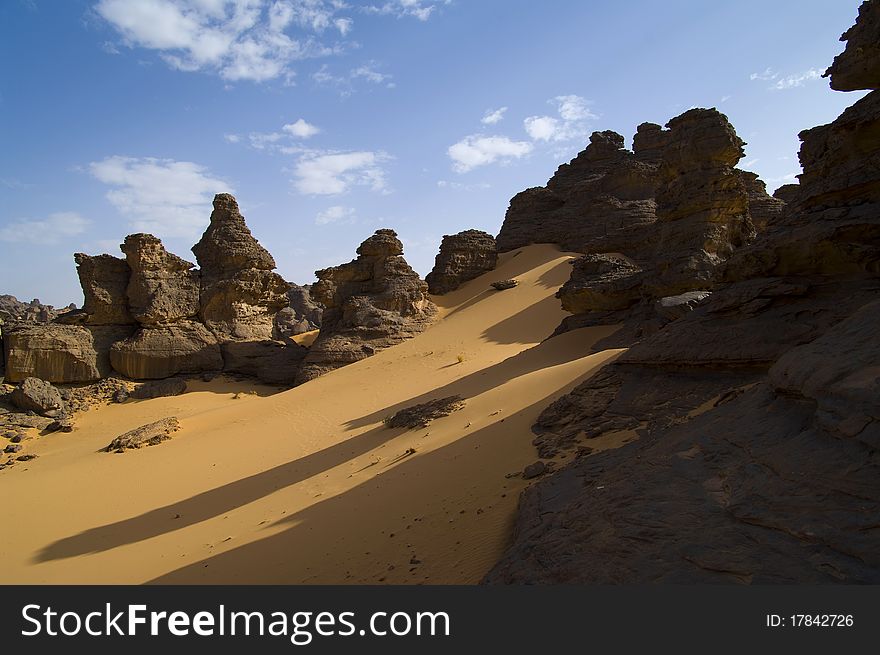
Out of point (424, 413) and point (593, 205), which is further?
point (593, 205)

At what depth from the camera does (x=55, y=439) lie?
51.2 feet

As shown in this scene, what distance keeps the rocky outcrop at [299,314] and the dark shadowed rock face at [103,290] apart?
37.0ft

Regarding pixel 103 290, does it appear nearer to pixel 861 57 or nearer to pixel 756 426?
pixel 756 426

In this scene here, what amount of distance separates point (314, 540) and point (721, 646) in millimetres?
4939

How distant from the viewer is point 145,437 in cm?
1382

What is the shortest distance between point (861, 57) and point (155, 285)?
2288 centimetres

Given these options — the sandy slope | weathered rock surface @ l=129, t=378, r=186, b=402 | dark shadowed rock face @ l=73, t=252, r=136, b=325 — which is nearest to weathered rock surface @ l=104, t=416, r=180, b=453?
the sandy slope

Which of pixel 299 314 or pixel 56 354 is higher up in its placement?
pixel 299 314

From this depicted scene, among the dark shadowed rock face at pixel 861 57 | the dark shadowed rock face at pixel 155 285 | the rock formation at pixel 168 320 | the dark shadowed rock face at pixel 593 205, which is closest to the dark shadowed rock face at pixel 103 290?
the rock formation at pixel 168 320

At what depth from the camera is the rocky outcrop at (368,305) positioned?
20844 millimetres

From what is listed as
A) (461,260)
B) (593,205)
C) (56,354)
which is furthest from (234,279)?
(593,205)

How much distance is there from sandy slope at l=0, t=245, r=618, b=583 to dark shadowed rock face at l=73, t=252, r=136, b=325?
16.0 ft

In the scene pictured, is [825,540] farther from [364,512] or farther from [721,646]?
[364,512]

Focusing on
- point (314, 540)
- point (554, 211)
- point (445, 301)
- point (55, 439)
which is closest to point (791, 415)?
point (314, 540)
